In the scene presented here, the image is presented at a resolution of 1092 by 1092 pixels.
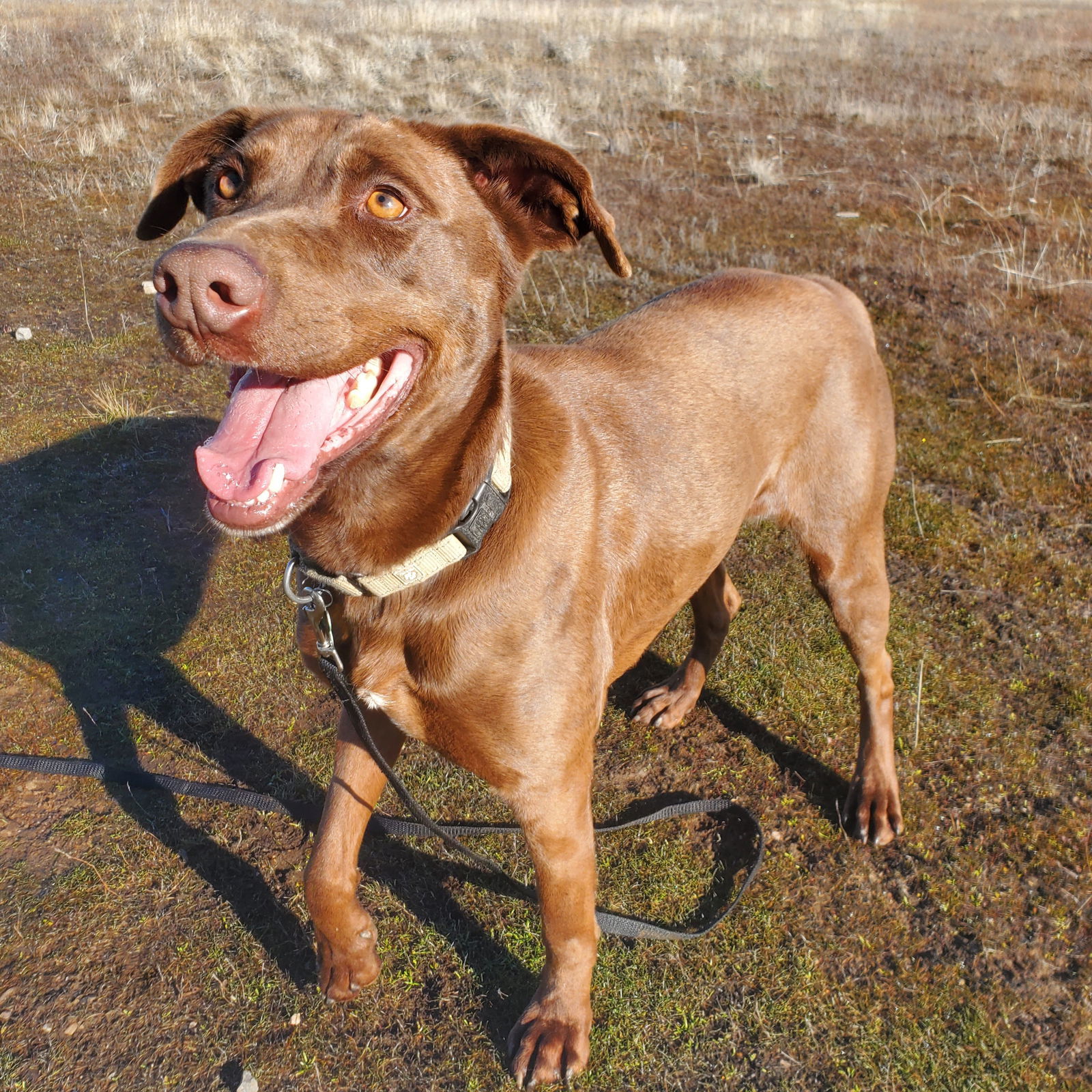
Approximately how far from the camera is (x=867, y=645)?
3.56 m

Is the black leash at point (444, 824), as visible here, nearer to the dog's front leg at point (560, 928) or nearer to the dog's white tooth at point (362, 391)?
the dog's front leg at point (560, 928)

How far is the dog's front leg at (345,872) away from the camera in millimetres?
2756

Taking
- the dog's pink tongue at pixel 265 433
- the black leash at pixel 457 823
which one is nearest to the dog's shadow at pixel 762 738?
the black leash at pixel 457 823

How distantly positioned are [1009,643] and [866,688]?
1.19 m

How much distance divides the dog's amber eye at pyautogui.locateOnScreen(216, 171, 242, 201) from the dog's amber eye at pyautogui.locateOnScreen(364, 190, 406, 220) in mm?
386

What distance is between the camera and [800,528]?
348cm

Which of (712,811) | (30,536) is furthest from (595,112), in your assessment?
(712,811)

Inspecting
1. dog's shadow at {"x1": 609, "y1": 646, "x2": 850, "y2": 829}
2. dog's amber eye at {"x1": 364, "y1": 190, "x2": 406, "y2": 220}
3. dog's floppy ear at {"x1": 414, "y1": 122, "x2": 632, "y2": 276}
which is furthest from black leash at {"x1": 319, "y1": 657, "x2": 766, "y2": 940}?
dog's floppy ear at {"x1": 414, "y1": 122, "x2": 632, "y2": 276}

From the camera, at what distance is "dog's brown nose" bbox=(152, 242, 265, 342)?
69.1 inches

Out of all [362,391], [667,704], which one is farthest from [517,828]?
[362,391]

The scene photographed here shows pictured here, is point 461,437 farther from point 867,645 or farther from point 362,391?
point 867,645

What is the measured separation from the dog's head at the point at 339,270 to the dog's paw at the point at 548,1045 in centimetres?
173

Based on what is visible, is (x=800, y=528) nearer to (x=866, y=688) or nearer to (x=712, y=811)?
(x=866, y=688)

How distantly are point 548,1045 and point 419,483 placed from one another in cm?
170
